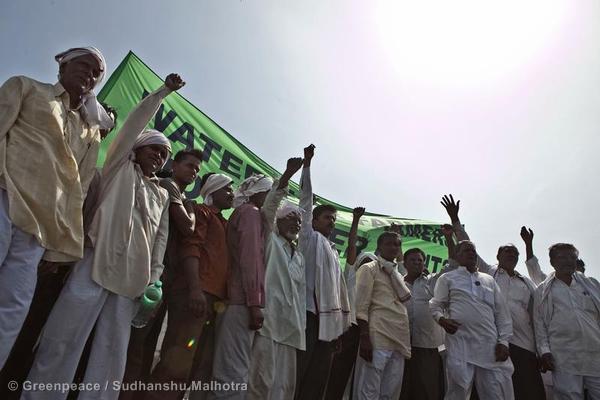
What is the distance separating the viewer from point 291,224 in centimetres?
403

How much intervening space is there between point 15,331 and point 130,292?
552 mm

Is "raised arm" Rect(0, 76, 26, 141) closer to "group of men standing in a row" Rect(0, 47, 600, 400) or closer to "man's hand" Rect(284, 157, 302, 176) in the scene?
"group of men standing in a row" Rect(0, 47, 600, 400)

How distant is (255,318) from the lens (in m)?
3.03

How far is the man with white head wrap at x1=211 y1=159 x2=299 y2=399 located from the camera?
294 centimetres

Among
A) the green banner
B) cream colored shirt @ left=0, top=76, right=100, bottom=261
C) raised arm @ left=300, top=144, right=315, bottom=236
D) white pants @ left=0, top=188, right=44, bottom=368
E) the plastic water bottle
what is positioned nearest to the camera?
white pants @ left=0, top=188, right=44, bottom=368

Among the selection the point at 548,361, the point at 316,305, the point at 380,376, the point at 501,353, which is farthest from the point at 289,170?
the point at 548,361

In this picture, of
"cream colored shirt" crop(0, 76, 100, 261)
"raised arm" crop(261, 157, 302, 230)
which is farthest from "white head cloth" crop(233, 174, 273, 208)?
"cream colored shirt" crop(0, 76, 100, 261)

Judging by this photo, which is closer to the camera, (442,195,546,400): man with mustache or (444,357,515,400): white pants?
(444,357,515,400): white pants

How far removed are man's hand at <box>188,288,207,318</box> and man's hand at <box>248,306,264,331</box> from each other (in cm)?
42

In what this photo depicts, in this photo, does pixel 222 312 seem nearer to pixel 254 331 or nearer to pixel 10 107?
pixel 254 331

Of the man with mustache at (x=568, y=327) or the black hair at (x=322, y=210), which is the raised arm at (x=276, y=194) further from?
the man with mustache at (x=568, y=327)

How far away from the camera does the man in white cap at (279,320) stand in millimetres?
3199

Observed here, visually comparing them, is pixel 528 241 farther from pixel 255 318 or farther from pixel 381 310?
pixel 255 318

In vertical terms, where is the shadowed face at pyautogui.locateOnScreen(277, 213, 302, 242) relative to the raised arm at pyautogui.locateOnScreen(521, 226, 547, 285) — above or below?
below
